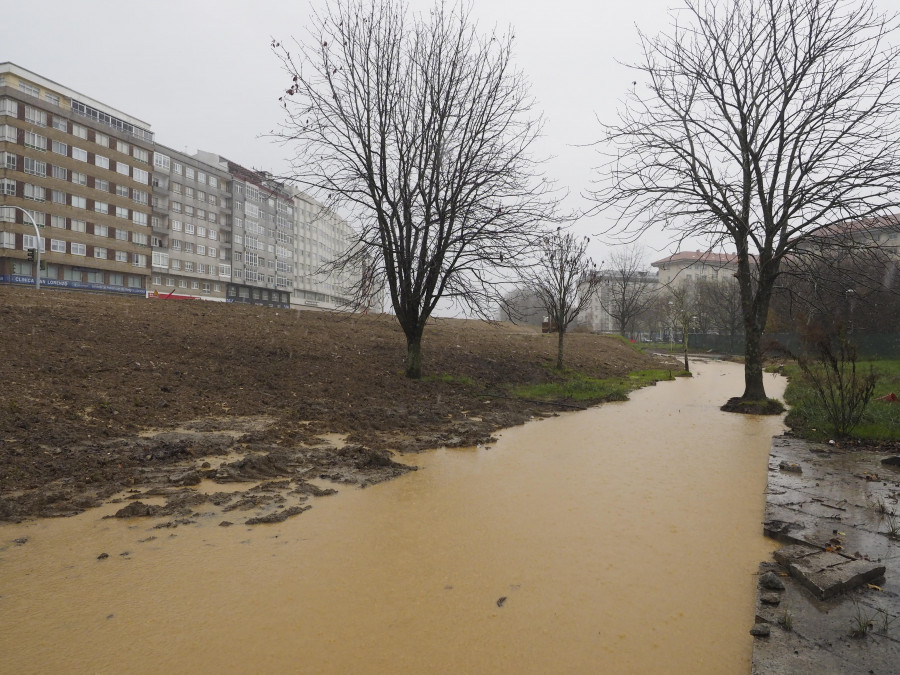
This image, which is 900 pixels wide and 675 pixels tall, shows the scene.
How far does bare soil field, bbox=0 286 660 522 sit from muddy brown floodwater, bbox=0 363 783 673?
707mm

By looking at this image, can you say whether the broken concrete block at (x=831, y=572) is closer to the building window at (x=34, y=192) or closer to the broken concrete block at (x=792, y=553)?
the broken concrete block at (x=792, y=553)

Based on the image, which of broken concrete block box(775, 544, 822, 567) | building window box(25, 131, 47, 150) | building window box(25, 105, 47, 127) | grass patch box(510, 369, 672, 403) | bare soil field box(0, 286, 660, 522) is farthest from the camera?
building window box(25, 131, 47, 150)

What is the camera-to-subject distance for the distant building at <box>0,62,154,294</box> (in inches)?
1747

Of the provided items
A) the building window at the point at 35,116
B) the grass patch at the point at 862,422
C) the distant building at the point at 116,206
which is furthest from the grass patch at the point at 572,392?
the building window at the point at 35,116

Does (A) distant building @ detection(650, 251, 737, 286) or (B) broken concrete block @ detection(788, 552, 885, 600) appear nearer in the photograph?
(B) broken concrete block @ detection(788, 552, 885, 600)

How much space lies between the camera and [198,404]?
28.3ft

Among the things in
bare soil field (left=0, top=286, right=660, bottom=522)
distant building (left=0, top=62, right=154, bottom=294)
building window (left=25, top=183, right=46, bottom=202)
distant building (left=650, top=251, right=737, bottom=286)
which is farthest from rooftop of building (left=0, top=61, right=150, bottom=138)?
distant building (left=650, top=251, right=737, bottom=286)

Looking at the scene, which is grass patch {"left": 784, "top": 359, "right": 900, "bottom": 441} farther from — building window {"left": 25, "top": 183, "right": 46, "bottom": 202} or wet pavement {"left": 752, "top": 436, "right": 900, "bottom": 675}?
building window {"left": 25, "top": 183, "right": 46, "bottom": 202}

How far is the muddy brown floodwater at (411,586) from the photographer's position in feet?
8.95

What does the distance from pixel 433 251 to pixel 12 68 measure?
5130 cm

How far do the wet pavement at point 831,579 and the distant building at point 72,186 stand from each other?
55227 mm

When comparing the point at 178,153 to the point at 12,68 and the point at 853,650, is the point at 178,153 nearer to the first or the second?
the point at 12,68

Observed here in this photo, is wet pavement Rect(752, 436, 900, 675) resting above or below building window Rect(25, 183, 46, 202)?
below

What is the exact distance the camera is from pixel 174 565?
3623 millimetres
